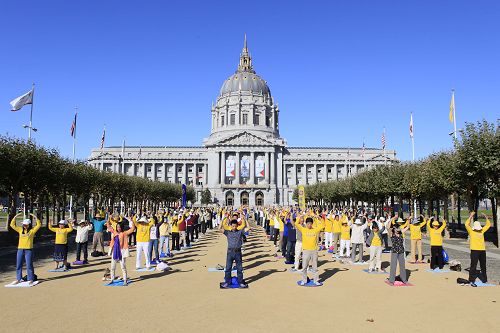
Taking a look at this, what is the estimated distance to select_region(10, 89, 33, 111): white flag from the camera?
29.8 meters

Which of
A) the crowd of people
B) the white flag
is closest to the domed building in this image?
the white flag

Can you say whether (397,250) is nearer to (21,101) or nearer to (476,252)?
(476,252)

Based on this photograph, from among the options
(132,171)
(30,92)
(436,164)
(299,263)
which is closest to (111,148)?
(132,171)

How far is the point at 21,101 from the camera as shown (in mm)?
30438

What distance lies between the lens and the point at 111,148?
13250 centimetres

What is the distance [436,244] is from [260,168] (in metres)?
102

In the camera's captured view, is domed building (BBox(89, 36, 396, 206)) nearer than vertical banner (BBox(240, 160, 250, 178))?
No

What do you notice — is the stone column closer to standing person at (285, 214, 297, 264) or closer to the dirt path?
standing person at (285, 214, 297, 264)

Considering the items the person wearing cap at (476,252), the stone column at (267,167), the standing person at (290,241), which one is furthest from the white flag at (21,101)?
the stone column at (267,167)

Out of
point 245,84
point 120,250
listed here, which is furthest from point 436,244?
point 245,84

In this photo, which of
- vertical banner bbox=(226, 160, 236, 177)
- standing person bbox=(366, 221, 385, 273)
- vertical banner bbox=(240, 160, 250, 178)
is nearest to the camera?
standing person bbox=(366, 221, 385, 273)

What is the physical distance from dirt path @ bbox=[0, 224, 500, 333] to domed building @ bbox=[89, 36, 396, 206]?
99.9 metres

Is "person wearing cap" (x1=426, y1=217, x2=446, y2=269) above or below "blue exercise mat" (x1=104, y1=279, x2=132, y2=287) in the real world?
above

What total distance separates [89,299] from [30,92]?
25343 mm
